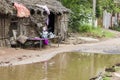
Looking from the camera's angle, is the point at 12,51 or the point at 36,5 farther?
the point at 36,5

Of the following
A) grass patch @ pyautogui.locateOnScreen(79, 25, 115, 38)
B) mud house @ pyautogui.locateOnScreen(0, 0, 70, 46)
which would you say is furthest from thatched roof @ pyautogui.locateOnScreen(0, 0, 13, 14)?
grass patch @ pyautogui.locateOnScreen(79, 25, 115, 38)

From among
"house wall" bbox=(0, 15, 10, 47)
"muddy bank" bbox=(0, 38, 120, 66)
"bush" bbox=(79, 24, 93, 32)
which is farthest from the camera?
"bush" bbox=(79, 24, 93, 32)

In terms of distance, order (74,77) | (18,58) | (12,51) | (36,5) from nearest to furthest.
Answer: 1. (74,77)
2. (18,58)
3. (12,51)
4. (36,5)

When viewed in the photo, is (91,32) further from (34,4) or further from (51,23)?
(34,4)

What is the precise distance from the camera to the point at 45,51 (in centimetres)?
2497

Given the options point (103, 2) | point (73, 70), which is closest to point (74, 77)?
point (73, 70)

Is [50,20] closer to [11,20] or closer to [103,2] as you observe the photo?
[11,20]

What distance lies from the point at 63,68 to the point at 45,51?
20.0 ft

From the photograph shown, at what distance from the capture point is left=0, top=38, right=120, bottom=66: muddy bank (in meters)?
20.8

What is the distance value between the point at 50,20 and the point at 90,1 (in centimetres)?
858

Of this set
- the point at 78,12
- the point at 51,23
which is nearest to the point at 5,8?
the point at 51,23

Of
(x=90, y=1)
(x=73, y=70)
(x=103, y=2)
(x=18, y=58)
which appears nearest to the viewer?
(x=73, y=70)

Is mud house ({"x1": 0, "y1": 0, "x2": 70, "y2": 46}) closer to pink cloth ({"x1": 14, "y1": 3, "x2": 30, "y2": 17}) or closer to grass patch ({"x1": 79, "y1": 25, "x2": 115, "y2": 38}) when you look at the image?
pink cloth ({"x1": 14, "y1": 3, "x2": 30, "y2": 17})

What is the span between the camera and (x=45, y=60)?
842 inches
